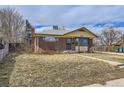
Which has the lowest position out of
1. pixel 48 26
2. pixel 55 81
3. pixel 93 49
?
pixel 55 81

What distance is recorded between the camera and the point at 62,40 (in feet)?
21.0

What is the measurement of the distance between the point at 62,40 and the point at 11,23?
0.96 meters

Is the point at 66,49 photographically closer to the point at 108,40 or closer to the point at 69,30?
the point at 69,30

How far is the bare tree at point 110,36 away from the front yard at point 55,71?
0.37 m

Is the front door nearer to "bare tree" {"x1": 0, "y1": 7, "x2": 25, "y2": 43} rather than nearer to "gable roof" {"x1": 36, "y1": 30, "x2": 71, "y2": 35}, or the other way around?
"gable roof" {"x1": 36, "y1": 30, "x2": 71, "y2": 35}

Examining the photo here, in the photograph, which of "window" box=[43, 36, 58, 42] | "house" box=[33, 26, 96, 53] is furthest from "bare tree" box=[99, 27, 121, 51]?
"window" box=[43, 36, 58, 42]

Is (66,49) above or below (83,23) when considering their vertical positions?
below

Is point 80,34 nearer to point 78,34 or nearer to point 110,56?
point 78,34

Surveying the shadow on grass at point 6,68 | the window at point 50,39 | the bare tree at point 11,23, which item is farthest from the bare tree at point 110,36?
the shadow on grass at point 6,68

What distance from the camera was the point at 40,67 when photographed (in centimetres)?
612

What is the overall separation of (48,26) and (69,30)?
368mm

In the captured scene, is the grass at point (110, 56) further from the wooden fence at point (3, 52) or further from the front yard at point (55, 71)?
the wooden fence at point (3, 52)

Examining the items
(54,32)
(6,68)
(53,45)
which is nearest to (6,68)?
(6,68)
